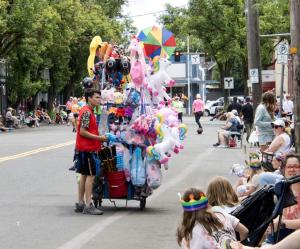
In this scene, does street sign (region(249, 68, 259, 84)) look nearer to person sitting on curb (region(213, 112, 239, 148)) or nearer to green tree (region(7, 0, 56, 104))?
person sitting on curb (region(213, 112, 239, 148))

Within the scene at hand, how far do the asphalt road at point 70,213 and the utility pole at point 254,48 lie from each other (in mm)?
7269

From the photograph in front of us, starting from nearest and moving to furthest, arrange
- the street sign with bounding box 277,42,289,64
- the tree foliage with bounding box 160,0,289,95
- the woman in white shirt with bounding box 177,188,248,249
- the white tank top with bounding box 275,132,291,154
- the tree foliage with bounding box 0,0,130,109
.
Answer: the woman in white shirt with bounding box 177,188,248,249 → the white tank top with bounding box 275,132,291,154 → the street sign with bounding box 277,42,289,64 → the tree foliage with bounding box 0,0,130,109 → the tree foliage with bounding box 160,0,289,95

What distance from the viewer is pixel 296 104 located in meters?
14.3

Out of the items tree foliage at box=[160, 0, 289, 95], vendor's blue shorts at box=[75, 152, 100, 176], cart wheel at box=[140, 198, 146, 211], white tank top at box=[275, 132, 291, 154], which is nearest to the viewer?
vendor's blue shorts at box=[75, 152, 100, 176]

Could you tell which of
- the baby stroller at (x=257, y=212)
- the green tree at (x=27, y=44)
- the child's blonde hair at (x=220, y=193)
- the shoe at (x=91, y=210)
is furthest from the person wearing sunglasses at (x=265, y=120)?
the green tree at (x=27, y=44)

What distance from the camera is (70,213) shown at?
12211mm

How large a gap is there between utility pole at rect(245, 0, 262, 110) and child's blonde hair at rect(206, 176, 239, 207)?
20.3 meters

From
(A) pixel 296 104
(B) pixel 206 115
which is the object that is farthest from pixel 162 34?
(B) pixel 206 115

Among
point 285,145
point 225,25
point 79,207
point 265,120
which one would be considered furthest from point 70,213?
point 225,25

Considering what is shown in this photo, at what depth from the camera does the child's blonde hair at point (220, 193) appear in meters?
7.05

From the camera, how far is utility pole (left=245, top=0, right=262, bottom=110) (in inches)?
1080

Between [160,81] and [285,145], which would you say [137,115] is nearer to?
[160,81]

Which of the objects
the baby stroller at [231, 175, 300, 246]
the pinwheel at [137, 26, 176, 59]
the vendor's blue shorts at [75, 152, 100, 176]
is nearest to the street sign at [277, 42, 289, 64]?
the pinwheel at [137, 26, 176, 59]

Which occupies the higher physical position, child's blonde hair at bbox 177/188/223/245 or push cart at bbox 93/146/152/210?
child's blonde hair at bbox 177/188/223/245
